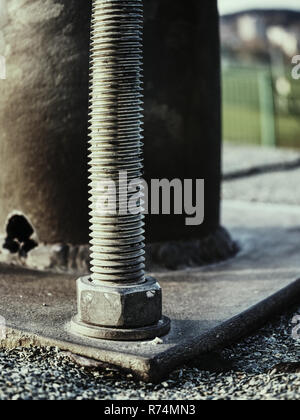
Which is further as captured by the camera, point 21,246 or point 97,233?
point 21,246

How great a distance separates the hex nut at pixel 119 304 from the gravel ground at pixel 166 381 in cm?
19

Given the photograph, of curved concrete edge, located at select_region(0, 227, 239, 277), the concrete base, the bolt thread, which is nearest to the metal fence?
the concrete base

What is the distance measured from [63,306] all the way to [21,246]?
842 mm

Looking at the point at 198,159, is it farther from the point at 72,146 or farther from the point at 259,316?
the point at 259,316

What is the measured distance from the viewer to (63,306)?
297cm

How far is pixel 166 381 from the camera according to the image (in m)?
2.41

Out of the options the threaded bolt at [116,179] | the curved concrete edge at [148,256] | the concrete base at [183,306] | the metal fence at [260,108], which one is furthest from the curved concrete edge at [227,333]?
the metal fence at [260,108]

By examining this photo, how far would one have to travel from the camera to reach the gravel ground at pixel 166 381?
7.45 feet

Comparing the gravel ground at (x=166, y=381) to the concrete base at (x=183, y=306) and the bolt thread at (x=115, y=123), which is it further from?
the bolt thread at (x=115, y=123)

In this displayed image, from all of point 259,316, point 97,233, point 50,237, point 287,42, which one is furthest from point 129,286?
point 287,42

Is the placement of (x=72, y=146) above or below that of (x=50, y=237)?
above

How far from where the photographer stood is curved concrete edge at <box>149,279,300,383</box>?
7.93 ft

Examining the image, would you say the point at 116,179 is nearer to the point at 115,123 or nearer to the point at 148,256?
the point at 115,123

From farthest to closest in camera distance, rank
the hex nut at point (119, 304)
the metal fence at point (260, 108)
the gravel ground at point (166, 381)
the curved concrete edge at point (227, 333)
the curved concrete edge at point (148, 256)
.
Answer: the metal fence at point (260, 108) < the curved concrete edge at point (148, 256) < the hex nut at point (119, 304) < the curved concrete edge at point (227, 333) < the gravel ground at point (166, 381)
